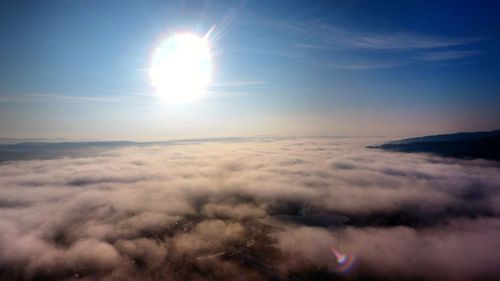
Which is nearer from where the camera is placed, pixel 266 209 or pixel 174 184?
pixel 266 209

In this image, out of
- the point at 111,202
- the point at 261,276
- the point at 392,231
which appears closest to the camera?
the point at 261,276

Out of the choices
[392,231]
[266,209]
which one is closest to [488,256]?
[392,231]

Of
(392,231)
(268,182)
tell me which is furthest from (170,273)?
(268,182)

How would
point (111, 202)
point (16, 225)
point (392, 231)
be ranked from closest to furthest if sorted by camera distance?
1. point (392, 231)
2. point (16, 225)
3. point (111, 202)

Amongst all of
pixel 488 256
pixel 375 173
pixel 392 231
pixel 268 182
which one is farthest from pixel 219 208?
pixel 375 173

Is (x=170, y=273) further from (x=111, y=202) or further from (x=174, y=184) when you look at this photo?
(x=174, y=184)

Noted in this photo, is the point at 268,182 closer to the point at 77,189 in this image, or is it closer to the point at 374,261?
the point at 374,261

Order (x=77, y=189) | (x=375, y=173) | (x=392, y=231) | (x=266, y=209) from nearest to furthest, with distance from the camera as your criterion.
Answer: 1. (x=392, y=231)
2. (x=266, y=209)
3. (x=77, y=189)
4. (x=375, y=173)

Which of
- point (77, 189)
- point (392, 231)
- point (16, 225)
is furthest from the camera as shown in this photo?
point (77, 189)

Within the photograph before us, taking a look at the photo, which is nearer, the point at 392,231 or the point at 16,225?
the point at 392,231
